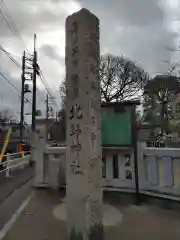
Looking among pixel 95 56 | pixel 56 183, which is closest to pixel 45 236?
pixel 95 56

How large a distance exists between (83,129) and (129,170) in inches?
167

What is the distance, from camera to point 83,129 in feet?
13.4

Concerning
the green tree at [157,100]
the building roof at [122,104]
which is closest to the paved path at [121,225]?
the building roof at [122,104]

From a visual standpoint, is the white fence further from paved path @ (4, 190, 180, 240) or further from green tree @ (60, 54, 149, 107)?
green tree @ (60, 54, 149, 107)

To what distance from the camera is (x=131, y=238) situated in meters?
4.61

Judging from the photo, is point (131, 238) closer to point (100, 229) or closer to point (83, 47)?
point (100, 229)

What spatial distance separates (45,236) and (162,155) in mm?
3528

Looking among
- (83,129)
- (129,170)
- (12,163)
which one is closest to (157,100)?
(12,163)

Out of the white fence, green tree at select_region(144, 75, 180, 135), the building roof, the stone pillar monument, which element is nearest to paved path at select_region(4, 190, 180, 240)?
the stone pillar monument

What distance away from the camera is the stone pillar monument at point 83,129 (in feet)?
13.2

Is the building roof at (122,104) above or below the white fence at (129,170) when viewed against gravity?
above

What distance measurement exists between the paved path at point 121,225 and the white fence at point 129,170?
3.07 ft

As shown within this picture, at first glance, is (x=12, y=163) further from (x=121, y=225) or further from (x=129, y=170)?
(x=121, y=225)

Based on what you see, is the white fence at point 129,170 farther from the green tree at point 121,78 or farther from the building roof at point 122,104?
the green tree at point 121,78
